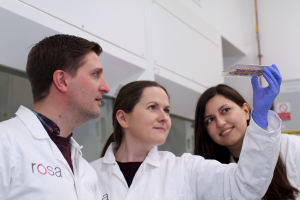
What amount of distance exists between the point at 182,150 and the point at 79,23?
1.88 meters

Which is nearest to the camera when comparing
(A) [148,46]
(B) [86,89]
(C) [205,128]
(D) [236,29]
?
(B) [86,89]

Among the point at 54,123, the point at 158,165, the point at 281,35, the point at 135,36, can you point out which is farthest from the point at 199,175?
the point at 281,35

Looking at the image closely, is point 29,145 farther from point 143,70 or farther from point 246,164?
point 143,70

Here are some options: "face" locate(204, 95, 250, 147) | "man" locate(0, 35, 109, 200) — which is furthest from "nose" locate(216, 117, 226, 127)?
"man" locate(0, 35, 109, 200)

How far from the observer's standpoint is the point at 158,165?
5.03 ft

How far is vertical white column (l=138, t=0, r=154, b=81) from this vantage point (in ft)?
7.00

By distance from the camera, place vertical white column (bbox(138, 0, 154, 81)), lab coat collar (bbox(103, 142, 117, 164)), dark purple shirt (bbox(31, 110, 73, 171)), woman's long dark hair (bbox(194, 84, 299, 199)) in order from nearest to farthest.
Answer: dark purple shirt (bbox(31, 110, 73, 171)), lab coat collar (bbox(103, 142, 117, 164)), woman's long dark hair (bbox(194, 84, 299, 199)), vertical white column (bbox(138, 0, 154, 81))

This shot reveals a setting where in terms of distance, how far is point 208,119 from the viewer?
6.24ft

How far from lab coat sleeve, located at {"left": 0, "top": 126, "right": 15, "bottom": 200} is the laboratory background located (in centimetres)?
59

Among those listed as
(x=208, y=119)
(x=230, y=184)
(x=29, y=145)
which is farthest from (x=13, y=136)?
(x=208, y=119)

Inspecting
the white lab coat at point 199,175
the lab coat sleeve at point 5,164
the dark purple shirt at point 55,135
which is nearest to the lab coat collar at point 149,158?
the white lab coat at point 199,175

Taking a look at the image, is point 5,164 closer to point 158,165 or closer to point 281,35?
point 158,165

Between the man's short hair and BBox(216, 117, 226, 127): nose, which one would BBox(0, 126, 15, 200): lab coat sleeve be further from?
BBox(216, 117, 226, 127): nose

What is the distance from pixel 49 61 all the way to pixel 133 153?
2.04 ft
